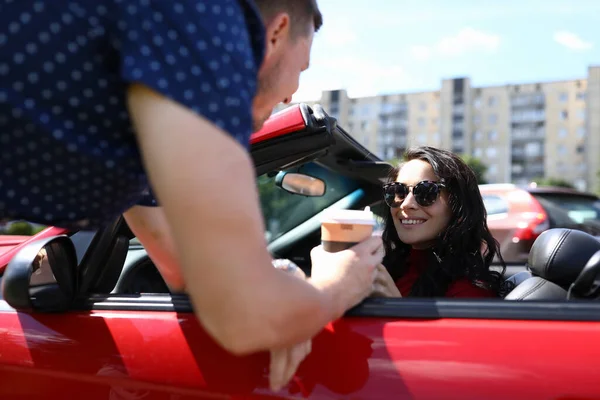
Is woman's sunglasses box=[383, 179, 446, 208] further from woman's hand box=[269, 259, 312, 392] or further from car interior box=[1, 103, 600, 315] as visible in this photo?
woman's hand box=[269, 259, 312, 392]

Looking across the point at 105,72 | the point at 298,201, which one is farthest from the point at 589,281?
the point at 298,201

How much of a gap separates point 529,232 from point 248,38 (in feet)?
22.3

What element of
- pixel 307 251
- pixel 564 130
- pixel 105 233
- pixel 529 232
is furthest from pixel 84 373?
pixel 564 130

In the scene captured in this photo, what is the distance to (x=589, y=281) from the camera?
4.92ft

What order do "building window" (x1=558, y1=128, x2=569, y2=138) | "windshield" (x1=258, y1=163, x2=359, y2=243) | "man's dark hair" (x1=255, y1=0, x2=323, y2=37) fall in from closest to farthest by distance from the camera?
1. "man's dark hair" (x1=255, y1=0, x2=323, y2=37)
2. "windshield" (x1=258, y1=163, x2=359, y2=243)
3. "building window" (x1=558, y1=128, x2=569, y2=138)

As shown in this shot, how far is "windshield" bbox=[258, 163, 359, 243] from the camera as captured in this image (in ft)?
9.20

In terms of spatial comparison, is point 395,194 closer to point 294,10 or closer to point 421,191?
point 421,191

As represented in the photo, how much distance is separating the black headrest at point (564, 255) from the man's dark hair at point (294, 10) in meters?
1.13

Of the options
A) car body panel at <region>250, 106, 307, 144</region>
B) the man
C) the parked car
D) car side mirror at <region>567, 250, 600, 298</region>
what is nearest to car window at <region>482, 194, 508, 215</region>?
the parked car

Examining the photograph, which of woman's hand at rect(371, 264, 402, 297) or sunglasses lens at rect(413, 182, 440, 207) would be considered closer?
woman's hand at rect(371, 264, 402, 297)

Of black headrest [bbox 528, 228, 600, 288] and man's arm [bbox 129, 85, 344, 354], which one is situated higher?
man's arm [bbox 129, 85, 344, 354]

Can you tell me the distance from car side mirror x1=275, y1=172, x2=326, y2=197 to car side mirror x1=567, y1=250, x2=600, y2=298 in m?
1.37

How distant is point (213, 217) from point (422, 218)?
1567mm

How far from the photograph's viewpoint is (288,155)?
206 centimetres
